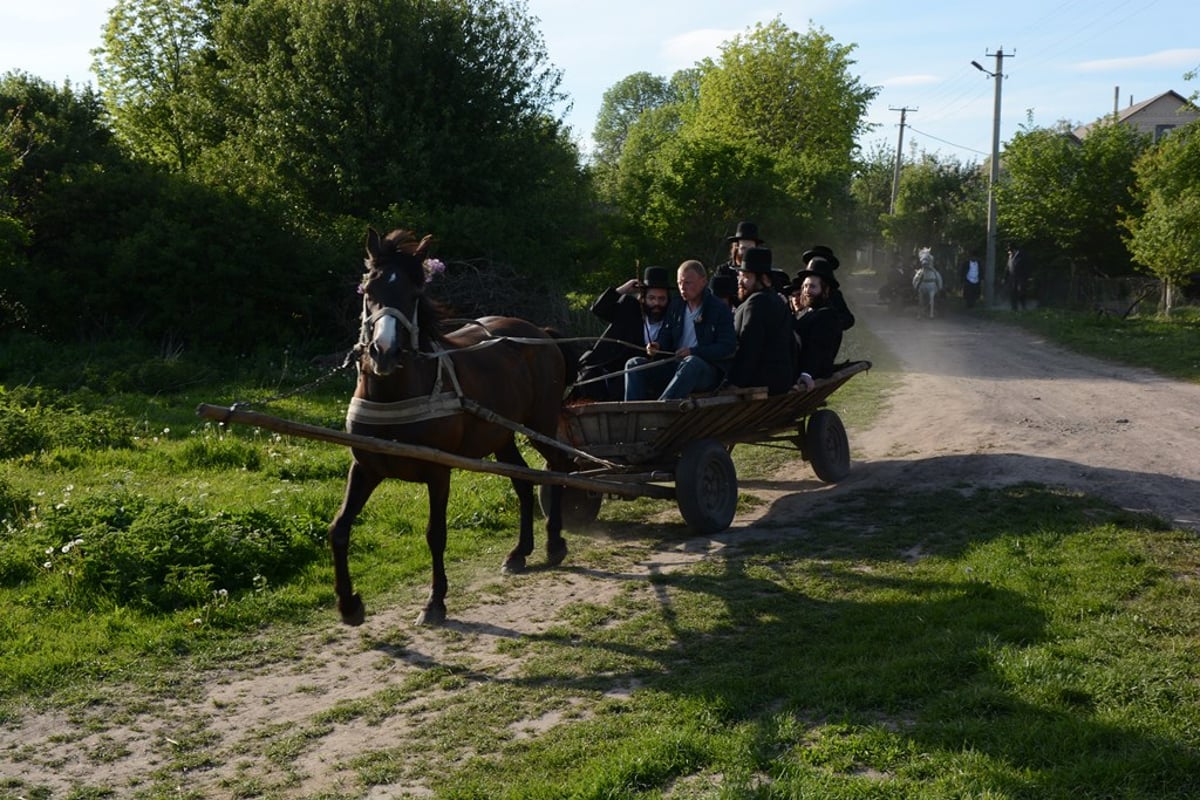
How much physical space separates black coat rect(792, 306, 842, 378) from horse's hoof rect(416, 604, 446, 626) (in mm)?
4386

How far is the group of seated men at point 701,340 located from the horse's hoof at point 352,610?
10.2 feet

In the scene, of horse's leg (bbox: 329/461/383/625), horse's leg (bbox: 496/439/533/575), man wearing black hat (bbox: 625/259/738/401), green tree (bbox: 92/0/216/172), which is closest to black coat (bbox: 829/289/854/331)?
man wearing black hat (bbox: 625/259/738/401)

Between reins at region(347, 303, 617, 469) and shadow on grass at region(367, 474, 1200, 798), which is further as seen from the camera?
reins at region(347, 303, 617, 469)

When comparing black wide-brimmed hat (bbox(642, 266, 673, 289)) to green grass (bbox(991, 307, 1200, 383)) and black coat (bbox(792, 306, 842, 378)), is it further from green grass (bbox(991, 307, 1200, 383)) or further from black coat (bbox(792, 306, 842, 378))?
green grass (bbox(991, 307, 1200, 383))

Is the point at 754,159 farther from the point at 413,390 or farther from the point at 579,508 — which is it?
the point at 413,390

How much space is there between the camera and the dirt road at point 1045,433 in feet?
30.8

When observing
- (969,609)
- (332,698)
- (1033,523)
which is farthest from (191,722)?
(1033,523)

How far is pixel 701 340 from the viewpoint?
9.17 metres

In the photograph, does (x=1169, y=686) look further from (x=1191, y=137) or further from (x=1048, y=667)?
(x=1191, y=137)

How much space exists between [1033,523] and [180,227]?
15.0 metres

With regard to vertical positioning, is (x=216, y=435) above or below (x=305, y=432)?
below

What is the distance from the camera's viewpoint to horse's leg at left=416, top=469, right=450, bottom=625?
7125 millimetres

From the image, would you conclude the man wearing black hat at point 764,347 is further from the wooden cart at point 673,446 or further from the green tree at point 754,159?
the green tree at point 754,159

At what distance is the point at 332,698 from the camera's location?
5902 millimetres
